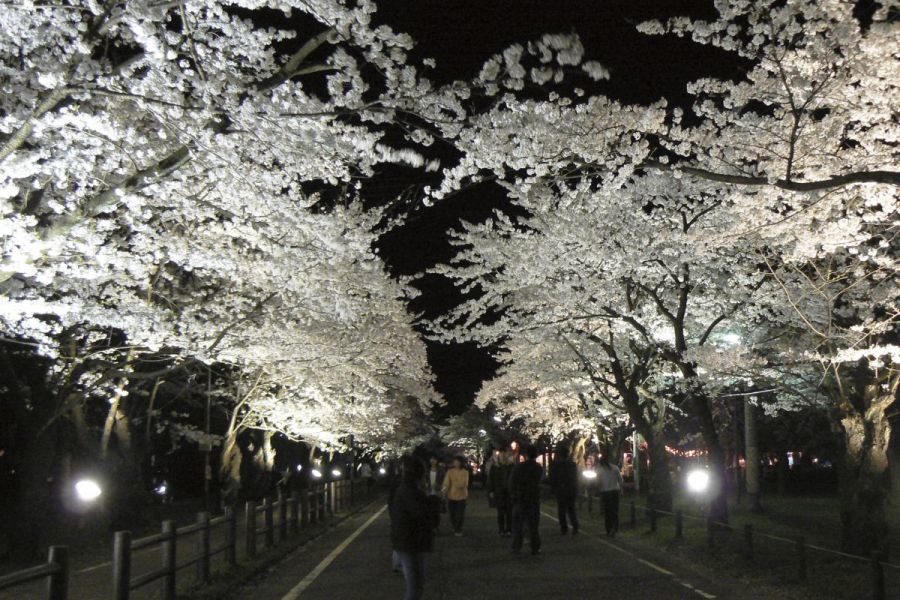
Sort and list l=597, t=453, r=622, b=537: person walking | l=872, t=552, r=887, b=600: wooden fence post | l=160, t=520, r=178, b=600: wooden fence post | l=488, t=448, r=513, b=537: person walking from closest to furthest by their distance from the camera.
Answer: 1. l=872, t=552, r=887, b=600: wooden fence post
2. l=160, t=520, r=178, b=600: wooden fence post
3. l=597, t=453, r=622, b=537: person walking
4. l=488, t=448, r=513, b=537: person walking

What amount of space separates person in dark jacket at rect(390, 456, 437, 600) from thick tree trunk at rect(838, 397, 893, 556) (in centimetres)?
780

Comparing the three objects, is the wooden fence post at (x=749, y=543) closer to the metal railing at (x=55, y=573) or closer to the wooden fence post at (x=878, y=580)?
the wooden fence post at (x=878, y=580)

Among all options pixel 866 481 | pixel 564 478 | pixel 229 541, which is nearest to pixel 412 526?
pixel 229 541

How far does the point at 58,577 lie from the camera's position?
218 inches

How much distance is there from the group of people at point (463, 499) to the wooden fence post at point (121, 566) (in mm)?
2284

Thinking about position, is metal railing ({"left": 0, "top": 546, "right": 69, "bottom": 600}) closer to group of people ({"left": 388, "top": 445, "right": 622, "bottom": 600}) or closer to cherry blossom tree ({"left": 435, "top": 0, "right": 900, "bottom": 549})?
group of people ({"left": 388, "top": 445, "right": 622, "bottom": 600})

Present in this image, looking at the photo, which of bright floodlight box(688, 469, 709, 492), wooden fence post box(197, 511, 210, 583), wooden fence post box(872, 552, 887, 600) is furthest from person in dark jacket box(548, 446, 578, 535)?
wooden fence post box(872, 552, 887, 600)

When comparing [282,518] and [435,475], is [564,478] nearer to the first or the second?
[435,475]

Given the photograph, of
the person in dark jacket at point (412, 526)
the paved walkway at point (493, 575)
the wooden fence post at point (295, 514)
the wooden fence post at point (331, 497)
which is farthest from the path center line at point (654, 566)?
the wooden fence post at point (331, 497)

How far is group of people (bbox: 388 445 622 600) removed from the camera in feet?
23.9

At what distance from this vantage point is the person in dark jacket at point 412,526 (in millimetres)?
7199

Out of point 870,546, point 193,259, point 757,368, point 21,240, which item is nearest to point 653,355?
point 757,368

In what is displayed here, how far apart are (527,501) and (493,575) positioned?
7.68ft

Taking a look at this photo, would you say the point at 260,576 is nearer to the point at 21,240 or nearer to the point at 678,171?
the point at 21,240
